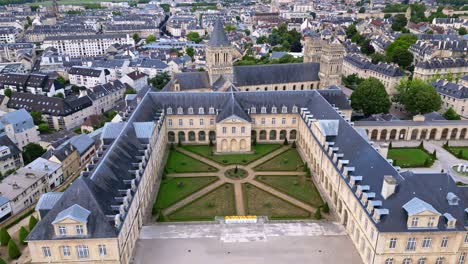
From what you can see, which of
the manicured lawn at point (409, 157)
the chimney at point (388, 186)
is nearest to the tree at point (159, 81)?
the manicured lawn at point (409, 157)

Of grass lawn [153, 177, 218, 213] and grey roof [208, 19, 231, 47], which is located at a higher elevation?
grey roof [208, 19, 231, 47]

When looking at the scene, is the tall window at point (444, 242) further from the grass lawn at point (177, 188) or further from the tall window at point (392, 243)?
the grass lawn at point (177, 188)

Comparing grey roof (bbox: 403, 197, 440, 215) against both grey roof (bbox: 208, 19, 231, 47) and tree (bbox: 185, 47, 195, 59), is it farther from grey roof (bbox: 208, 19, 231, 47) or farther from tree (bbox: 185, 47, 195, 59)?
tree (bbox: 185, 47, 195, 59)

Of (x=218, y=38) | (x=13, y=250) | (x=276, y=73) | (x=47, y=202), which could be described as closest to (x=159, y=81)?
(x=218, y=38)

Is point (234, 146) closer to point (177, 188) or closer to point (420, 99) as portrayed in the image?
point (177, 188)

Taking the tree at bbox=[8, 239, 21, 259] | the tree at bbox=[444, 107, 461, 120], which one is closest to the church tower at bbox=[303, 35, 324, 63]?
the tree at bbox=[444, 107, 461, 120]
